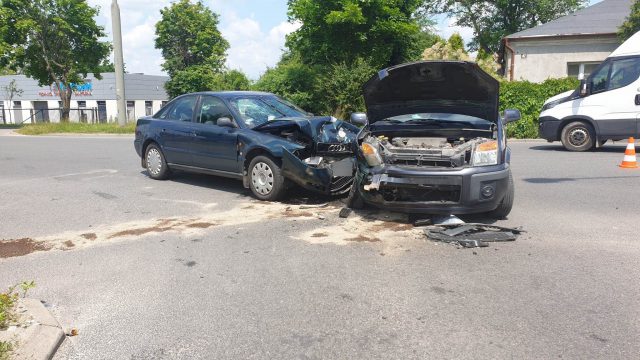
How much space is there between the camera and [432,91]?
251 inches

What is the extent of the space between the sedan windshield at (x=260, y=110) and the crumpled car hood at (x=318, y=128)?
0.37 m

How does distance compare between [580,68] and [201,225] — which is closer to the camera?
[201,225]

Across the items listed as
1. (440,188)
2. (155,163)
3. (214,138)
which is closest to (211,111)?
(214,138)

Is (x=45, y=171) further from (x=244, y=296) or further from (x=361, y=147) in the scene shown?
(x=244, y=296)

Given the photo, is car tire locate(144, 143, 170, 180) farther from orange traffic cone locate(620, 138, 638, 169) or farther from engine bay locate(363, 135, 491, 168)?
orange traffic cone locate(620, 138, 638, 169)

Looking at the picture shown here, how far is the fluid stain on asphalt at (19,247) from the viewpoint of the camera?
5090 mm

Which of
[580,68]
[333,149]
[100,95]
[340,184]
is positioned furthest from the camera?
[100,95]

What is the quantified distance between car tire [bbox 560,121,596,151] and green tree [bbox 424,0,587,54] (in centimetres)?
2975

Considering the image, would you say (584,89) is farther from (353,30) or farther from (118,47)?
(118,47)

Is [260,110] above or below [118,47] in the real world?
below

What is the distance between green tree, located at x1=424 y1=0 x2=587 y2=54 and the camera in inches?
1582

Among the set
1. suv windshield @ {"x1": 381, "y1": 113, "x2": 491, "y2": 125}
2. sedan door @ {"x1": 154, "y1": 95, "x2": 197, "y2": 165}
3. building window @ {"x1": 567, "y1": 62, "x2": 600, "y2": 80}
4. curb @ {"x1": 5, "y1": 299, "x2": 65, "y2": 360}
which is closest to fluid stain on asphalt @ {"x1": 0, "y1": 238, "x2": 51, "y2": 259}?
curb @ {"x1": 5, "y1": 299, "x2": 65, "y2": 360}

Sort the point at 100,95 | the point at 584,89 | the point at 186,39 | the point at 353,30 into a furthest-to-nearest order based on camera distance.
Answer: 1. the point at 100,95
2. the point at 186,39
3. the point at 353,30
4. the point at 584,89

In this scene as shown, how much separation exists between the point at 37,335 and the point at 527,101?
54.1ft
